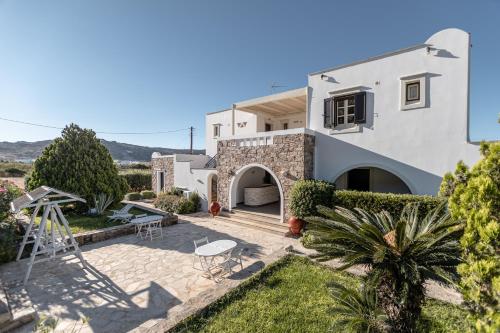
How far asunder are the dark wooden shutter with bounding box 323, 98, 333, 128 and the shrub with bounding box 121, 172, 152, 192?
69.7ft

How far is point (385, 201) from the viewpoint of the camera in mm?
8586

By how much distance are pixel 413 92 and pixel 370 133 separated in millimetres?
2413

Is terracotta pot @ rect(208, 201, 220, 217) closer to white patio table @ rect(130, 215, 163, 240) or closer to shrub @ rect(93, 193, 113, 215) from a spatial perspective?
white patio table @ rect(130, 215, 163, 240)

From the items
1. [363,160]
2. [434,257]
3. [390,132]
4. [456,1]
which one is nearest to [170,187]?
[363,160]

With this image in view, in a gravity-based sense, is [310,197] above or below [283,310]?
above

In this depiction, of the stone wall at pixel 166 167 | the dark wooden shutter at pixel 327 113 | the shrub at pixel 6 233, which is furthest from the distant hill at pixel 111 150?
the dark wooden shutter at pixel 327 113

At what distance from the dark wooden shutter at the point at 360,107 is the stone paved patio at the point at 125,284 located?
6758 mm

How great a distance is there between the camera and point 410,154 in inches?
376

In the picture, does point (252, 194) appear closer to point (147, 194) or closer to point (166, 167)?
point (166, 167)

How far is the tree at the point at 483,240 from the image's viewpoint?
6.56 ft

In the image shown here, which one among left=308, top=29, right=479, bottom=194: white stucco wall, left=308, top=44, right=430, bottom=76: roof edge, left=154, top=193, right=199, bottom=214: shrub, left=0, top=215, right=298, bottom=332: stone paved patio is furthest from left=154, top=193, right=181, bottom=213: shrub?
left=308, top=44, right=430, bottom=76: roof edge

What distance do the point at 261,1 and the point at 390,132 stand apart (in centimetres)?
927

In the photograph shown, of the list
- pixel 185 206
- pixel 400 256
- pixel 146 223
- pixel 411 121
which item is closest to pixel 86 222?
Answer: pixel 146 223

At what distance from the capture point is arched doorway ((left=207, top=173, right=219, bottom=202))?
51.8 feet
